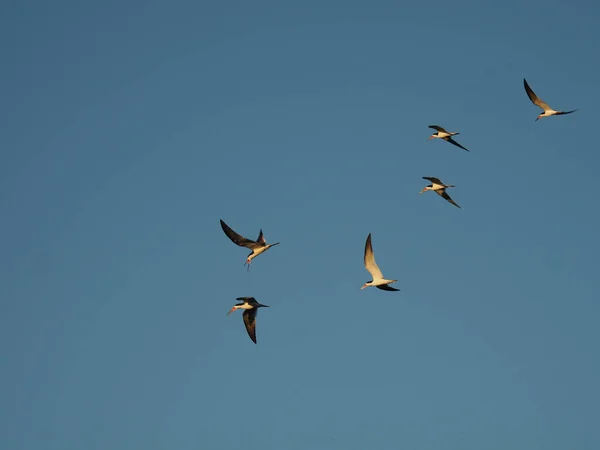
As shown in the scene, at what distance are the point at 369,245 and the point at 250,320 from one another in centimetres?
879

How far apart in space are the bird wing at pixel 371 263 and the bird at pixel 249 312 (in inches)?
280

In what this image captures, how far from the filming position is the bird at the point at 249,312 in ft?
192

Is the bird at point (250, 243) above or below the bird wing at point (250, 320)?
above

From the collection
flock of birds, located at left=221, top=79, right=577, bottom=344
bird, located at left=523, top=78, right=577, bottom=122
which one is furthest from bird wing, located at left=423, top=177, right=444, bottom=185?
bird, located at left=523, top=78, right=577, bottom=122

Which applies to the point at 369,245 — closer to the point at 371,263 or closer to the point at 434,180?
the point at 371,263

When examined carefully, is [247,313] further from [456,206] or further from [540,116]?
[540,116]

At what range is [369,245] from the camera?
180 ft

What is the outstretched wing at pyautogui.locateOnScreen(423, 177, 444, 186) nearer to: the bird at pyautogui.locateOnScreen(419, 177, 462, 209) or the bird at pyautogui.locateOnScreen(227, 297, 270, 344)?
the bird at pyautogui.locateOnScreen(419, 177, 462, 209)

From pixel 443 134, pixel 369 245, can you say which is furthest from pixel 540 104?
pixel 369 245

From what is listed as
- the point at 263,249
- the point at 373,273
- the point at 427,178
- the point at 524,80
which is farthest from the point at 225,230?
the point at 524,80

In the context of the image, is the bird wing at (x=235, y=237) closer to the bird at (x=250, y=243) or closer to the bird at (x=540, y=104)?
the bird at (x=250, y=243)

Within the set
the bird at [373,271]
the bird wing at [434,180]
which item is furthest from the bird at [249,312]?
the bird wing at [434,180]

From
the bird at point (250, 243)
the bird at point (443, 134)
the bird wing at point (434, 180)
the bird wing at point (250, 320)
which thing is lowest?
the bird wing at point (250, 320)

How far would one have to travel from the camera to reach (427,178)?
62281 mm
